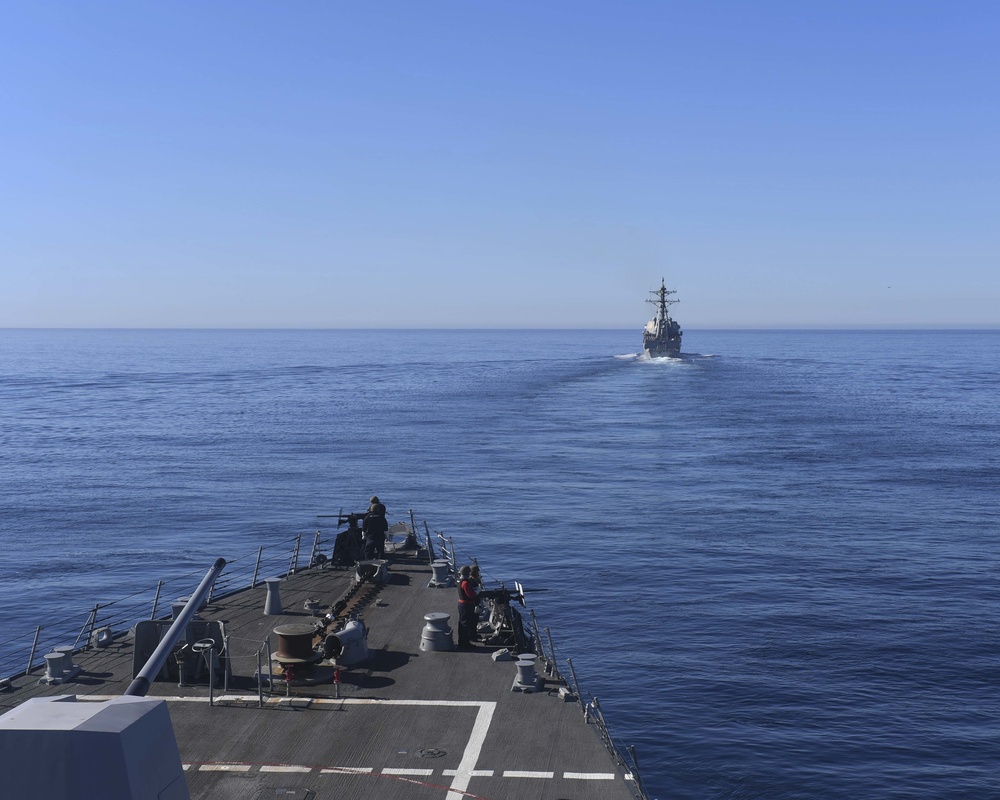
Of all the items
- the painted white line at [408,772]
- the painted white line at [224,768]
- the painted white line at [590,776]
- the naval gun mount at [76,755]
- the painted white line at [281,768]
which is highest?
the naval gun mount at [76,755]

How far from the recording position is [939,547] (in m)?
43.6

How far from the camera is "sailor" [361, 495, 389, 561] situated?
2827 centimetres

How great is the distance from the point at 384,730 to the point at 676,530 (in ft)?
110

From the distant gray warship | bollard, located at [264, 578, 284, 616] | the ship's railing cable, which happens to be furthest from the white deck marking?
the distant gray warship

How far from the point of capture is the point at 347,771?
14500mm

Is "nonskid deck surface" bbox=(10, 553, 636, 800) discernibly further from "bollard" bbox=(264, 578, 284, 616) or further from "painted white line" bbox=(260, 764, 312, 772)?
"bollard" bbox=(264, 578, 284, 616)

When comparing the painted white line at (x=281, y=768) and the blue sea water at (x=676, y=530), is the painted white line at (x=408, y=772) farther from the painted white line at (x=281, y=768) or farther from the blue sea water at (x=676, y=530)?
the blue sea water at (x=676, y=530)

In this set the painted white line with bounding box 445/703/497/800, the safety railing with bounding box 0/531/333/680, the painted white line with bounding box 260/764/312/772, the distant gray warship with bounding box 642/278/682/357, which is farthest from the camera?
the distant gray warship with bounding box 642/278/682/357

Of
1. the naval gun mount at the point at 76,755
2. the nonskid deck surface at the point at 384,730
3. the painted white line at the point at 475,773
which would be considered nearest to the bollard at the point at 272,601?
the nonskid deck surface at the point at 384,730

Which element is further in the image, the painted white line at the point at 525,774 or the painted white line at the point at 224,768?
the painted white line at the point at 224,768

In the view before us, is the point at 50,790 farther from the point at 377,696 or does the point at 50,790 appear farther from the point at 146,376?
the point at 146,376

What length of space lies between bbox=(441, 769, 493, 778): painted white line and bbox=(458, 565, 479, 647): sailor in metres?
5.70

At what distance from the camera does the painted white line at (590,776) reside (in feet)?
46.9

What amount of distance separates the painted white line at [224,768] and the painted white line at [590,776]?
199 inches
